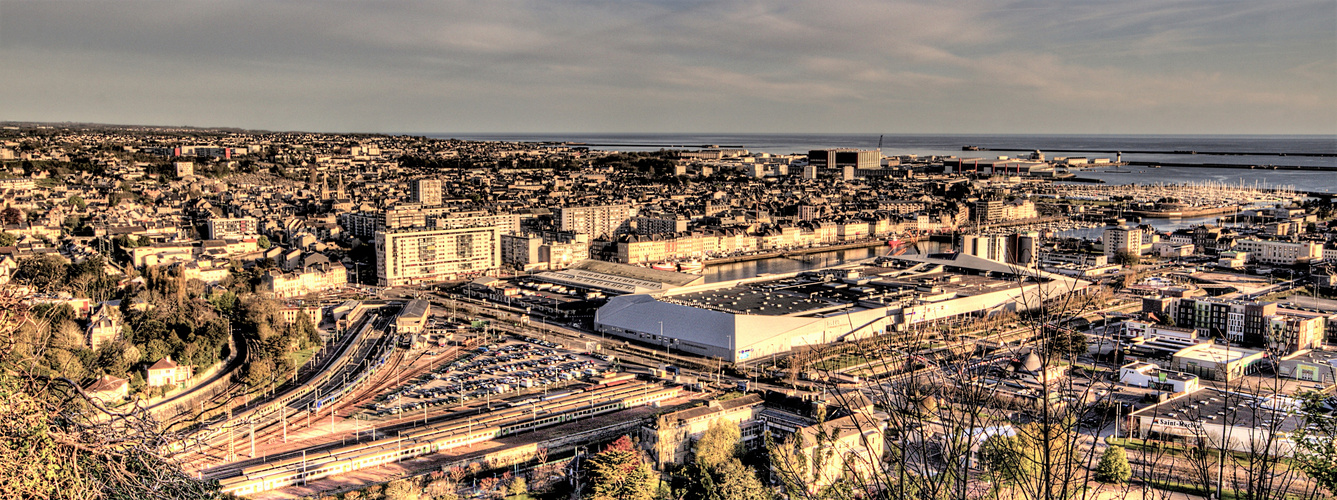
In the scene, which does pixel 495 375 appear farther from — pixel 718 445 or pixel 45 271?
pixel 45 271

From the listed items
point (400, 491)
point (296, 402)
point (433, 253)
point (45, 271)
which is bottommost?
point (296, 402)

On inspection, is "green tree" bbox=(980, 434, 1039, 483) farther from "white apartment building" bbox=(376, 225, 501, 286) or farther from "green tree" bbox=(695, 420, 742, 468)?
"white apartment building" bbox=(376, 225, 501, 286)

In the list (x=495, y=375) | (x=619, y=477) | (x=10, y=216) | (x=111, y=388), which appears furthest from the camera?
(x=10, y=216)

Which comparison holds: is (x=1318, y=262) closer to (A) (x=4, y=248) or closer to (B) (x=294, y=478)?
(B) (x=294, y=478)

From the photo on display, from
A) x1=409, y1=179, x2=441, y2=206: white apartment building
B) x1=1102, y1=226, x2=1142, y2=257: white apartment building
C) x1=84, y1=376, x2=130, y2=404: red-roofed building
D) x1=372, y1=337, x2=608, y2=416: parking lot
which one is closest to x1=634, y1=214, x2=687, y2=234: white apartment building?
x1=409, y1=179, x2=441, y2=206: white apartment building

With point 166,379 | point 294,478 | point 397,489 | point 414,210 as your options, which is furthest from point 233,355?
point 414,210

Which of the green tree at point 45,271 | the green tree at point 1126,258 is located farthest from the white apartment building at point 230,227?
the green tree at point 1126,258

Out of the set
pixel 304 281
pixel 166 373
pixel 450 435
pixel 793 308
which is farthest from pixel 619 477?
pixel 304 281

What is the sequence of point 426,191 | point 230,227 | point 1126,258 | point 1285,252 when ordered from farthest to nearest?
1. point 426,191
2. point 230,227
3. point 1126,258
4. point 1285,252
